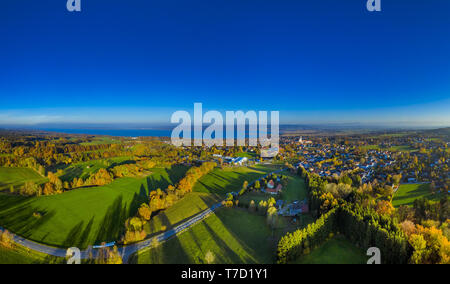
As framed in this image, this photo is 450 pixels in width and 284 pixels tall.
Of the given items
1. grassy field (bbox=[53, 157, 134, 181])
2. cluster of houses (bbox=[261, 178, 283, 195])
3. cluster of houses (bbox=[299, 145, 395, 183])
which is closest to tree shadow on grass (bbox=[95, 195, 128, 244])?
grassy field (bbox=[53, 157, 134, 181])

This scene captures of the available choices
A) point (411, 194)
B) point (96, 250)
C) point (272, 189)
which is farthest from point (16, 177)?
point (411, 194)

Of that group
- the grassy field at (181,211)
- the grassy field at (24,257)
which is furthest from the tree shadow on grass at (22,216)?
the grassy field at (181,211)

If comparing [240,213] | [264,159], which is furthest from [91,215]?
[264,159]

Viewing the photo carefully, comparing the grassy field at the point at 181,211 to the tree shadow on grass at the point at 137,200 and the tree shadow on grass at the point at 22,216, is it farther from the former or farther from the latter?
the tree shadow on grass at the point at 22,216

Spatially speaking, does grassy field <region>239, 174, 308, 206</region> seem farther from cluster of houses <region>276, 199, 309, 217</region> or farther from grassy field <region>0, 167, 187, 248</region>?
grassy field <region>0, 167, 187, 248</region>
